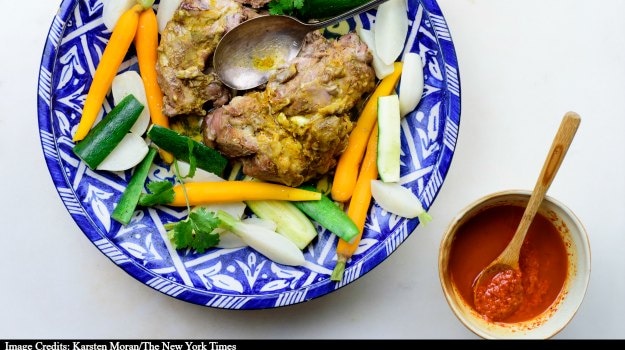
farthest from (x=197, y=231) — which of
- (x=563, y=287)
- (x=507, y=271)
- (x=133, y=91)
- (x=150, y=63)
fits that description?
(x=563, y=287)

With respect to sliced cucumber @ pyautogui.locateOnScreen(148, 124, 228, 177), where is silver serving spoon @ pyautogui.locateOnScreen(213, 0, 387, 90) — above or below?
above

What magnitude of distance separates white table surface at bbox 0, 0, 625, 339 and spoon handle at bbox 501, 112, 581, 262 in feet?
1.61

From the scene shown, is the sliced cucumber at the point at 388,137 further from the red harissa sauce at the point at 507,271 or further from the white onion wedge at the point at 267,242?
the white onion wedge at the point at 267,242

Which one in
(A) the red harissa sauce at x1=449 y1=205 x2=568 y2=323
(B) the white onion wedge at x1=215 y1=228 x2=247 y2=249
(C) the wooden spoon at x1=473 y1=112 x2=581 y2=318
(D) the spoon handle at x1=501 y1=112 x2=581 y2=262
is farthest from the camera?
(B) the white onion wedge at x1=215 y1=228 x2=247 y2=249

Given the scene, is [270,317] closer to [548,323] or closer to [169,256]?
[169,256]

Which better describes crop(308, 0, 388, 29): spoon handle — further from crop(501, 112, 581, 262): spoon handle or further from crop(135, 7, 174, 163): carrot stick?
crop(501, 112, 581, 262): spoon handle

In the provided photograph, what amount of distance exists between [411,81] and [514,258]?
96 centimetres

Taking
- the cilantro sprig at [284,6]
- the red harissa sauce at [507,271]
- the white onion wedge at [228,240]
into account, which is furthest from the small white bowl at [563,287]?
the cilantro sprig at [284,6]

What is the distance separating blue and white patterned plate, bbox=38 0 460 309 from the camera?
11.3 ft

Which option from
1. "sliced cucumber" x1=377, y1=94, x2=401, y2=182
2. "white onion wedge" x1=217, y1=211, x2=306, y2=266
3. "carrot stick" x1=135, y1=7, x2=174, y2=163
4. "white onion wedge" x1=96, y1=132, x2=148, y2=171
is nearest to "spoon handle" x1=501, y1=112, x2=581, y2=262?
"sliced cucumber" x1=377, y1=94, x2=401, y2=182

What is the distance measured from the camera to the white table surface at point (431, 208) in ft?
12.6

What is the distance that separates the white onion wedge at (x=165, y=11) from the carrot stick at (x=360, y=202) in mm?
1129

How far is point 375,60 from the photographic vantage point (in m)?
3.55

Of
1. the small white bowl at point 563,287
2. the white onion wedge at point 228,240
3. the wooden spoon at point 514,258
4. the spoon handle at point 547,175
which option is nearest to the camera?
the spoon handle at point 547,175
